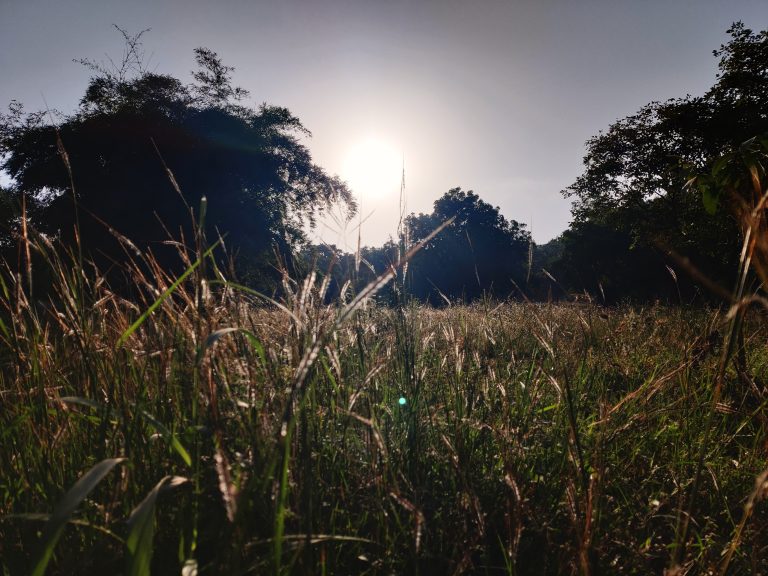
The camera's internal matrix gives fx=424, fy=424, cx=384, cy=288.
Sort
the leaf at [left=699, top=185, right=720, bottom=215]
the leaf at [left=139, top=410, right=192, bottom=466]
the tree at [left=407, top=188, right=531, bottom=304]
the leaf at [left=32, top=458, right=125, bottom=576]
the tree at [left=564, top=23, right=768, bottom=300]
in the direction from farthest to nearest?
the tree at [left=407, top=188, right=531, bottom=304] < the tree at [left=564, top=23, right=768, bottom=300] < the leaf at [left=699, top=185, right=720, bottom=215] < the leaf at [left=139, top=410, right=192, bottom=466] < the leaf at [left=32, top=458, right=125, bottom=576]

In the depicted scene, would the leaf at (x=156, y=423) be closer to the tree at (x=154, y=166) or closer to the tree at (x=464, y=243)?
the tree at (x=154, y=166)

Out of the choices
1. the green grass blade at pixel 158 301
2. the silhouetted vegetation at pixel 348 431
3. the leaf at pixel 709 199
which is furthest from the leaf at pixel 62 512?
the leaf at pixel 709 199

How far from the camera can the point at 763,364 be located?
10.3ft

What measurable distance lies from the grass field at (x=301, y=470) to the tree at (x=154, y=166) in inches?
469

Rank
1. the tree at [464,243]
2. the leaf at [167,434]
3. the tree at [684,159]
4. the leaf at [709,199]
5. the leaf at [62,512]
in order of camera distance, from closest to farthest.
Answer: the leaf at [62,512] < the leaf at [167,434] < the leaf at [709,199] < the tree at [684,159] < the tree at [464,243]

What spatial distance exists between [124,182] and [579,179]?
19.3 metres

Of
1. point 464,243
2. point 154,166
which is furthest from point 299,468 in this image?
point 464,243

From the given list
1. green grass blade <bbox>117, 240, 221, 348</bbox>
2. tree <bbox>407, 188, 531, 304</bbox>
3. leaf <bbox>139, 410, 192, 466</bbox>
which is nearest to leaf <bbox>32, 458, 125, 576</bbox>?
leaf <bbox>139, 410, 192, 466</bbox>

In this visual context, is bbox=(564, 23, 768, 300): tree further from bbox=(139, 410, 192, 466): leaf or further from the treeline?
bbox=(139, 410, 192, 466): leaf

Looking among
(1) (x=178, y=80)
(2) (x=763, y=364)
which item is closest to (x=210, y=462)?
(2) (x=763, y=364)

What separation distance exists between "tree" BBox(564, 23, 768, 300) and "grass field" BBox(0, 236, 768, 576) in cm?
636

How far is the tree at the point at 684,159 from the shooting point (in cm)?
1120

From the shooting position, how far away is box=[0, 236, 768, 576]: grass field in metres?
Result: 0.87

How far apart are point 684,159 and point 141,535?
9.08m
